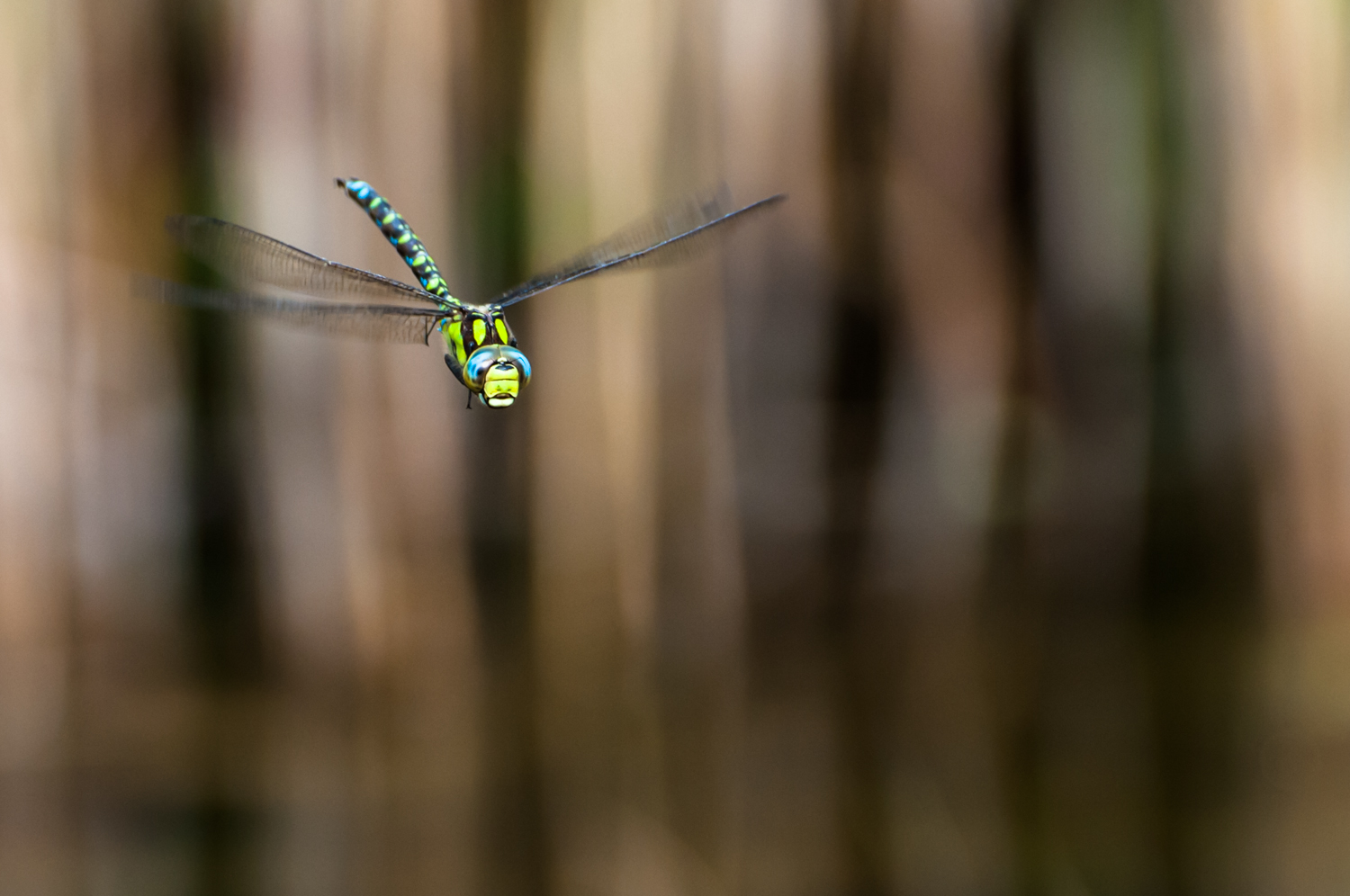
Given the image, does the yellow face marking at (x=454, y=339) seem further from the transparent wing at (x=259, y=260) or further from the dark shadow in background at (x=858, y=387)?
the dark shadow in background at (x=858, y=387)

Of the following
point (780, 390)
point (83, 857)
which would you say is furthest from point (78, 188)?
point (780, 390)

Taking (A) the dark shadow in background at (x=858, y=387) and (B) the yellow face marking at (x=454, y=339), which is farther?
(A) the dark shadow in background at (x=858, y=387)

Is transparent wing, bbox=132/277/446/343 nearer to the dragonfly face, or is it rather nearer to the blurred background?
the dragonfly face

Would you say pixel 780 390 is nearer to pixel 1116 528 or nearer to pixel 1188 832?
pixel 1116 528

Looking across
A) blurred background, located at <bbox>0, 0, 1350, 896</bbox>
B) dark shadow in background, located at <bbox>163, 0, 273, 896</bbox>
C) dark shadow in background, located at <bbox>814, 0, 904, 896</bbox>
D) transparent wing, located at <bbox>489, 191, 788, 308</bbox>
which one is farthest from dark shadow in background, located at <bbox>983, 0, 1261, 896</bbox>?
transparent wing, located at <bbox>489, 191, 788, 308</bbox>

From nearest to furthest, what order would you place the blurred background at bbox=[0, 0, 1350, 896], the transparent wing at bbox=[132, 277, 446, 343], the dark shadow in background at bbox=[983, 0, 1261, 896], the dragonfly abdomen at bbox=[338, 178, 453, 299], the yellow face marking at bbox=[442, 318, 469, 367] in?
the transparent wing at bbox=[132, 277, 446, 343] → the yellow face marking at bbox=[442, 318, 469, 367] → the dragonfly abdomen at bbox=[338, 178, 453, 299] → the blurred background at bbox=[0, 0, 1350, 896] → the dark shadow in background at bbox=[983, 0, 1261, 896]

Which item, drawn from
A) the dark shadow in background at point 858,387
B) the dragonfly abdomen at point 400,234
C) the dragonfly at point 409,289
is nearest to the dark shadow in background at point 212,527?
the dark shadow in background at point 858,387
